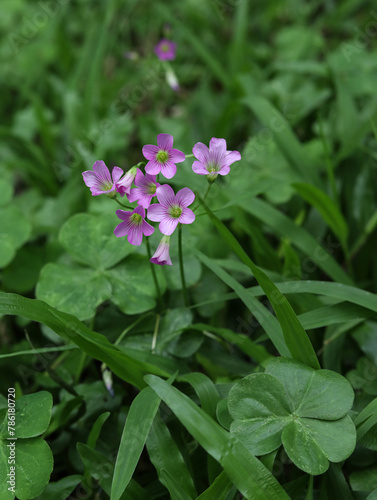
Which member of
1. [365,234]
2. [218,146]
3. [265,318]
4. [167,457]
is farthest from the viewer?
[365,234]

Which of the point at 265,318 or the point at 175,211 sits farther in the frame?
the point at 265,318

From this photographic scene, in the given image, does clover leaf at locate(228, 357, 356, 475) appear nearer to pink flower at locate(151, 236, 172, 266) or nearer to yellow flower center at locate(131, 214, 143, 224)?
pink flower at locate(151, 236, 172, 266)

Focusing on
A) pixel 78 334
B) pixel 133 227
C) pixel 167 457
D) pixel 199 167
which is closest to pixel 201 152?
pixel 199 167

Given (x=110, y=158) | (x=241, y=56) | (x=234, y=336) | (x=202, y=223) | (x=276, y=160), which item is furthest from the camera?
(x=241, y=56)

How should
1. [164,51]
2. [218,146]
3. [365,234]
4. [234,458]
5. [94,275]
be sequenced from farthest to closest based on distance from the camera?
[164,51]
[365,234]
[94,275]
[218,146]
[234,458]

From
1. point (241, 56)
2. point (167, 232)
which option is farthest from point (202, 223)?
point (241, 56)

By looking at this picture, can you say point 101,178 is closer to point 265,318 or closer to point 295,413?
point 265,318

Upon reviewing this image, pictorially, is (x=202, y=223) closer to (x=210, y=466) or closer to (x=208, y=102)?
(x=210, y=466)

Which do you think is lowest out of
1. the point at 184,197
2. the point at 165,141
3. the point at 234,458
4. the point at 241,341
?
the point at 241,341
